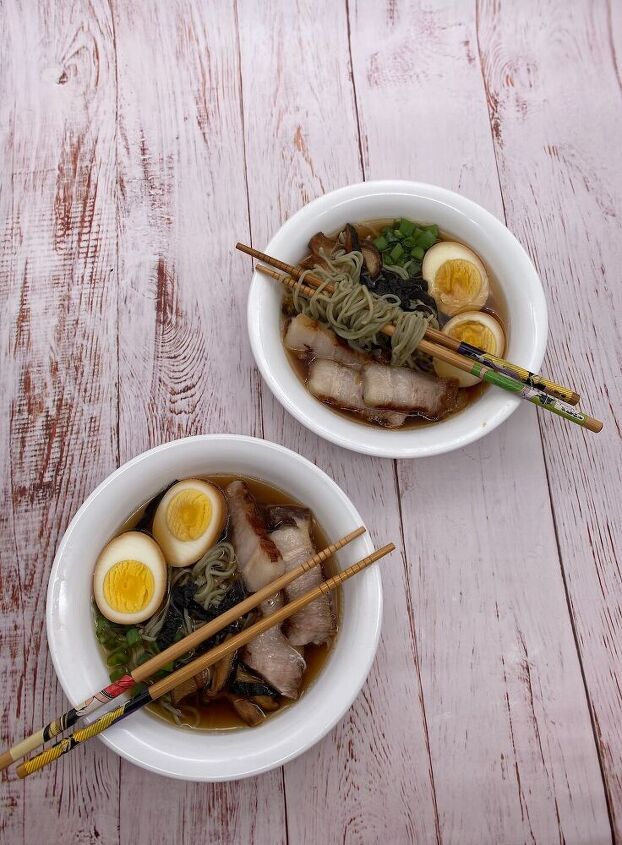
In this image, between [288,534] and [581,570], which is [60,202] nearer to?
[288,534]

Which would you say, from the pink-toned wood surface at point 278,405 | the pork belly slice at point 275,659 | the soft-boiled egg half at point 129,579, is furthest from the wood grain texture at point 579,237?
the soft-boiled egg half at point 129,579

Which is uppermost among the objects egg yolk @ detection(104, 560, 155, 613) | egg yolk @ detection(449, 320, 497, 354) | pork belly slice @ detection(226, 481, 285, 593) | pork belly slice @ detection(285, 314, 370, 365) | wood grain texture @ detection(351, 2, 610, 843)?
egg yolk @ detection(449, 320, 497, 354)

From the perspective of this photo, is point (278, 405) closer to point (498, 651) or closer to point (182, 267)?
point (182, 267)

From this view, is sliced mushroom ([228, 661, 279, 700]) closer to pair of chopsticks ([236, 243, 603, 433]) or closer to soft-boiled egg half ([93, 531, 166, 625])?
soft-boiled egg half ([93, 531, 166, 625])

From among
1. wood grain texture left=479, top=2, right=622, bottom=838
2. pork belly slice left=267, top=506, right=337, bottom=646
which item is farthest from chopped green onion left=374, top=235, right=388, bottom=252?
pork belly slice left=267, top=506, right=337, bottom=646

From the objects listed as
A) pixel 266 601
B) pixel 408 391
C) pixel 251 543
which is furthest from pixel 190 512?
pixel 408 391

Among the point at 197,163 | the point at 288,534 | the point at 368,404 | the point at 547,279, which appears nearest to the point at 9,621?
the point at 288,534

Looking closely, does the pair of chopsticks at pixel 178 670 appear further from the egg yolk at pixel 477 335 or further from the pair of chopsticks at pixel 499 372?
the egg yolk at pixel 477 335
